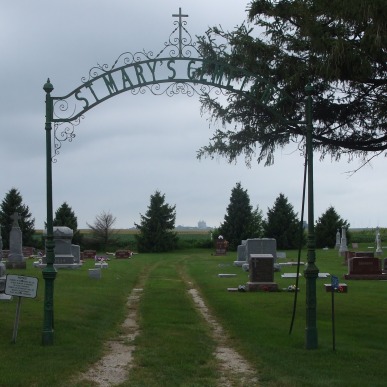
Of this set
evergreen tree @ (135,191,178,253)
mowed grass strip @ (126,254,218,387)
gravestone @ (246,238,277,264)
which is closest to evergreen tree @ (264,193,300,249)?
evergreen tree @ (135,191,178,253)

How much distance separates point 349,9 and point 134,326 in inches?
296

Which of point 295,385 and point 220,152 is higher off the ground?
point 220,152

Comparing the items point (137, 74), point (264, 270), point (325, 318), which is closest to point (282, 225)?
point (264, 270)

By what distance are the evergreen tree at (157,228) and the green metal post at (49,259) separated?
2303 inches

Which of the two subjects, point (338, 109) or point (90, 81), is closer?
point (90, 81)

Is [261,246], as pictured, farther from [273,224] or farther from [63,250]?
[273,224]

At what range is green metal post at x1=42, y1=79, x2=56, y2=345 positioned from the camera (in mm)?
11586

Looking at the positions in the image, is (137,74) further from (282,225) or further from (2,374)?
(282,225)

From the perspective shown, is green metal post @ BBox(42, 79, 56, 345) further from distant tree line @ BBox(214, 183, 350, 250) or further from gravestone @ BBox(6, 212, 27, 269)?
distant tree line @ BBox(214, 183, 350, 250)

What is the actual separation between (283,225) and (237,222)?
4535 mm

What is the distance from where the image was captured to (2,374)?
9070 mm

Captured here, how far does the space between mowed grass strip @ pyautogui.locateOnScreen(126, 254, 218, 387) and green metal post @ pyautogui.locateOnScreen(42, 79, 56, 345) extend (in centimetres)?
149

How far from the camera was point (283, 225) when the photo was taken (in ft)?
224

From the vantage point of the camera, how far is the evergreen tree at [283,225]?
2672 inches
